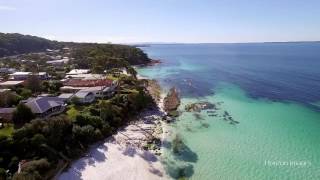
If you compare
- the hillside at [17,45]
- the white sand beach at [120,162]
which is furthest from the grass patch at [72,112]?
the hillside at [17,45]

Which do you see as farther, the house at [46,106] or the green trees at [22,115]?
the house at [46,106]

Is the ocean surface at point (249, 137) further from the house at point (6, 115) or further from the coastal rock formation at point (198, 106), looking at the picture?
the house at point (6, 115)

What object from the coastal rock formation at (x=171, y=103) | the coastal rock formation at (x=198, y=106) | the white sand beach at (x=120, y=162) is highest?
the coastal rock formation at (x=171, y=103)

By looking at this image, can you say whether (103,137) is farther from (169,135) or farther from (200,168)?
(200,168)

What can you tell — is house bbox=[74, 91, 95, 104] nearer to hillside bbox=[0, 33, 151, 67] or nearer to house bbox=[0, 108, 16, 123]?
house bbox=[0, 108, 16, 123]

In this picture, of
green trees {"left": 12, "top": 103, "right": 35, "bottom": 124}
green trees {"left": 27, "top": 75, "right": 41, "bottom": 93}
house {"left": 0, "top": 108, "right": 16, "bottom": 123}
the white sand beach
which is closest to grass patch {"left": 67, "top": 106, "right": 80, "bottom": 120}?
green trees {"left": 12, "top": 103, "right": 35, "bottom": 124}

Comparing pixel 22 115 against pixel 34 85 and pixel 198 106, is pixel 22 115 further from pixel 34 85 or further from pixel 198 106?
pixel 198 106

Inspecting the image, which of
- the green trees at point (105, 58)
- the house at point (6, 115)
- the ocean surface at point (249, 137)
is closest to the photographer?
the ocean surface at point (249, 137)
